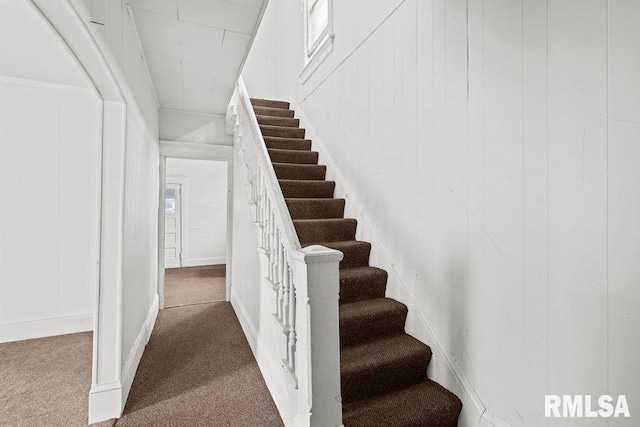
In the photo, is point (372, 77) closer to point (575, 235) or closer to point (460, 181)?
point (460, 181)

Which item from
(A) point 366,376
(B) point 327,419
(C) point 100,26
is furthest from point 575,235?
(C) point 100,26

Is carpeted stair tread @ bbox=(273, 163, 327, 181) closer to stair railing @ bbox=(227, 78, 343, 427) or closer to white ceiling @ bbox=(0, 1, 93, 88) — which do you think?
stair railing @ bbox=(227, 78, 343, 427)

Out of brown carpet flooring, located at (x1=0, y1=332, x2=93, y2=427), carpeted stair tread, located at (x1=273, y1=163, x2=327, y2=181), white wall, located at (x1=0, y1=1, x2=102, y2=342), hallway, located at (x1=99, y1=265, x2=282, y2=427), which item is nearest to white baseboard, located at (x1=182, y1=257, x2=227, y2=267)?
hallway, located at (x1=99, y1=265, x2=282, y2=427)

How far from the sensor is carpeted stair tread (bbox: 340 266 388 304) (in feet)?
6.74

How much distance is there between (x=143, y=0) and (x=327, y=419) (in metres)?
2.54

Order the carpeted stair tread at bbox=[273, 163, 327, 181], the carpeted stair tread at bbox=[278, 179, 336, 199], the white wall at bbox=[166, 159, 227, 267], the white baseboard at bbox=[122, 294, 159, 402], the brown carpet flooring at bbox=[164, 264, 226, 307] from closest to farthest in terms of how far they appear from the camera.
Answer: the white baseboard at bbox=[122, 294, 159, 402] → the carpeted stair tread at bbox=[278, 179, 336, 199] → the carpeted stair tread at bbox=[273, 163, 327, 181] → the brown carpet flooring at bbox=[164, 264, 226, 307] → the white wall at bbox=[166, 159, 227, 267]

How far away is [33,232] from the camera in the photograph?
3043 mm

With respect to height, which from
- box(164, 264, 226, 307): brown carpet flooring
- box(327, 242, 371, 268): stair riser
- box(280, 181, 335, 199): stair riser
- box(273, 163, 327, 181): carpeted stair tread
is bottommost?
box(164, 264, 226, 307): brown carpet flooring

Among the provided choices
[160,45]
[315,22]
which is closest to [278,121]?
[315,22]

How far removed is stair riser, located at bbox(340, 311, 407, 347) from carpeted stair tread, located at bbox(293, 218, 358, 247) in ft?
2.40

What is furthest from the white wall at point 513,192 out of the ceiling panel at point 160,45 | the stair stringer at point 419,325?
the ceiling panel at point 160,45

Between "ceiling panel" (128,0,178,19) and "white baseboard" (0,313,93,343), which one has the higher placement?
"ceiling panel" (128,0,178,19)

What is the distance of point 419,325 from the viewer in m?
1.86

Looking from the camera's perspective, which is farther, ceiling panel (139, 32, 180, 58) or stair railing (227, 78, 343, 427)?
ceiling panel (139, 32, 180, 58)
